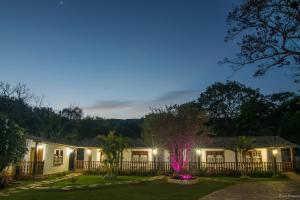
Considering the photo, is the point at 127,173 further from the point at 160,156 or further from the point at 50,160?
the point at 50,160

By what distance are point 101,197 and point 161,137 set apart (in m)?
10.5

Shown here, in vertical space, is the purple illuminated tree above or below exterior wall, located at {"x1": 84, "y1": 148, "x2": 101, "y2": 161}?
above

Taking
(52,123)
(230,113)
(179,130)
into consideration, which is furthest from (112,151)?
(52,123)

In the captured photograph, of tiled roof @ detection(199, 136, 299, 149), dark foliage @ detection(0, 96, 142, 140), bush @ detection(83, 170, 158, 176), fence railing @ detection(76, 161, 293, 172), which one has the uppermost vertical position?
dark foliage @ detection(0, 96, 142, 140)

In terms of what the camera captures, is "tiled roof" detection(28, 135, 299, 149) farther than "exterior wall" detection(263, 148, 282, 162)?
No

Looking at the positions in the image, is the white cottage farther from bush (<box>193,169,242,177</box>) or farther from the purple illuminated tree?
the purple illuminated tree

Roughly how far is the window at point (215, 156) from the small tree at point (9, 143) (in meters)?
20.4

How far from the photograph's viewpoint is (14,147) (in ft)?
52.1

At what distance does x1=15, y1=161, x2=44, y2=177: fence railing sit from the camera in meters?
20.5

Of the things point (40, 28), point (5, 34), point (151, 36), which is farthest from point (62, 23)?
point (151, 36)

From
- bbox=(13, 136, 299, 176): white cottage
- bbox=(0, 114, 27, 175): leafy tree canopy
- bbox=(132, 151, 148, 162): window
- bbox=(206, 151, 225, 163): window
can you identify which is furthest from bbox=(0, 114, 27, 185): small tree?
bbox=(206, 151, 225, 163): window

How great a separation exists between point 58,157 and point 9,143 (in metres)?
11.6

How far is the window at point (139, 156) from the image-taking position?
104 ft

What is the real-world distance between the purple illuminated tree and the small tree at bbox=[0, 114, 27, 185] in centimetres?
1052
